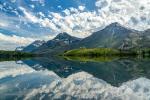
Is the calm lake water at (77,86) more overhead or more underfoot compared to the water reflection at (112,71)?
more overhead

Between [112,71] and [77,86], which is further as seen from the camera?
[112,71]

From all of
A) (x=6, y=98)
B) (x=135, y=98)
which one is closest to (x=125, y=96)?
(x=135, y=98)

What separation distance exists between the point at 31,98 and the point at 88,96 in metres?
8.23

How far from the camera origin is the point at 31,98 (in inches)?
1588

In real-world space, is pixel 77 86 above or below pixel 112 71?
above

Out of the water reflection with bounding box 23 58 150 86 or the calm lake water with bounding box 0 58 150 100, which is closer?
the calm lake water with bounding box 0 58 150 100

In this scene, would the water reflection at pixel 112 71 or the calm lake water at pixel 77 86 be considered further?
the water reflection at pixel 112 71

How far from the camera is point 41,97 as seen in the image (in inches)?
1655

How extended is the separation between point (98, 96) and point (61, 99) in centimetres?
601

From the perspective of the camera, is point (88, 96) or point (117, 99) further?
point (88, 96)

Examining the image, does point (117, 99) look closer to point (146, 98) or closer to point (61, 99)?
point (146, 98)

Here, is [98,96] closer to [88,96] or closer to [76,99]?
[88,96]

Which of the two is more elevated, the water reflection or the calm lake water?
the calm lake water

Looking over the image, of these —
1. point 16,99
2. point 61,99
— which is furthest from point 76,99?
point 16,99
